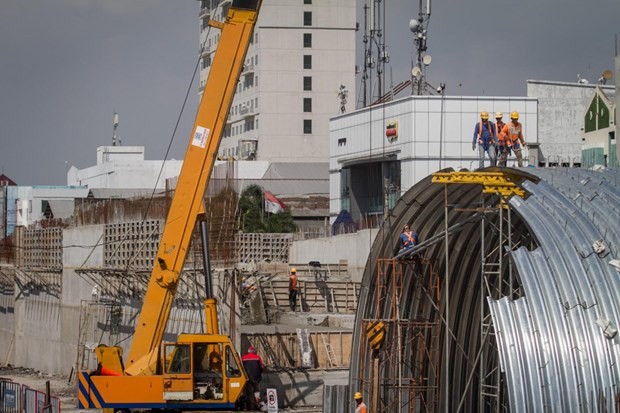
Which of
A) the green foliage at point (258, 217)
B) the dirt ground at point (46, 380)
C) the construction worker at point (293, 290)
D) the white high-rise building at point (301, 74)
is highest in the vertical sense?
the white high-rise building at point (301, 74)

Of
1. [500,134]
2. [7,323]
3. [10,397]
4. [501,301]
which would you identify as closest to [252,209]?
[7,323]

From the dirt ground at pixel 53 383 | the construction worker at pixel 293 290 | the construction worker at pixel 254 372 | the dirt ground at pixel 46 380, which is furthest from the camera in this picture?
the construction worker at pixel 293 290

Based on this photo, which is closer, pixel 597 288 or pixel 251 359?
pixel 597 288

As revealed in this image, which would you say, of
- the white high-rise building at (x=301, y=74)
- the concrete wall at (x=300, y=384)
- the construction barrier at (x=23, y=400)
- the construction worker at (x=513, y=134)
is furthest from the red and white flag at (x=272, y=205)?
the construction worker at (x=513, y=134)

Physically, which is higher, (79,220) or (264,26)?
(264,26)

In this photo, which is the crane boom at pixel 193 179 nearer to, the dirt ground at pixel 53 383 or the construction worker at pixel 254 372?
the construction worker at pixel 254 372

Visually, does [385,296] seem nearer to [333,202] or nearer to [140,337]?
[140,337]

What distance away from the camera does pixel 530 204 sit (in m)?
22.2

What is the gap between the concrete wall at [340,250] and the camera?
43.8 m

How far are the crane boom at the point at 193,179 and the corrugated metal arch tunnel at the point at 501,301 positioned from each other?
4.52 metres

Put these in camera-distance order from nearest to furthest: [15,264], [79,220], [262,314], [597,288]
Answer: [597,288]
[262,314]
[79,220]
[15,264]

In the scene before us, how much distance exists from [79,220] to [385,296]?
107 ft

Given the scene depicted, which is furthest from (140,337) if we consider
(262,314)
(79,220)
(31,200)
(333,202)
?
(31,200)

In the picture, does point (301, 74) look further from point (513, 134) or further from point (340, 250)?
point (513, 134)
